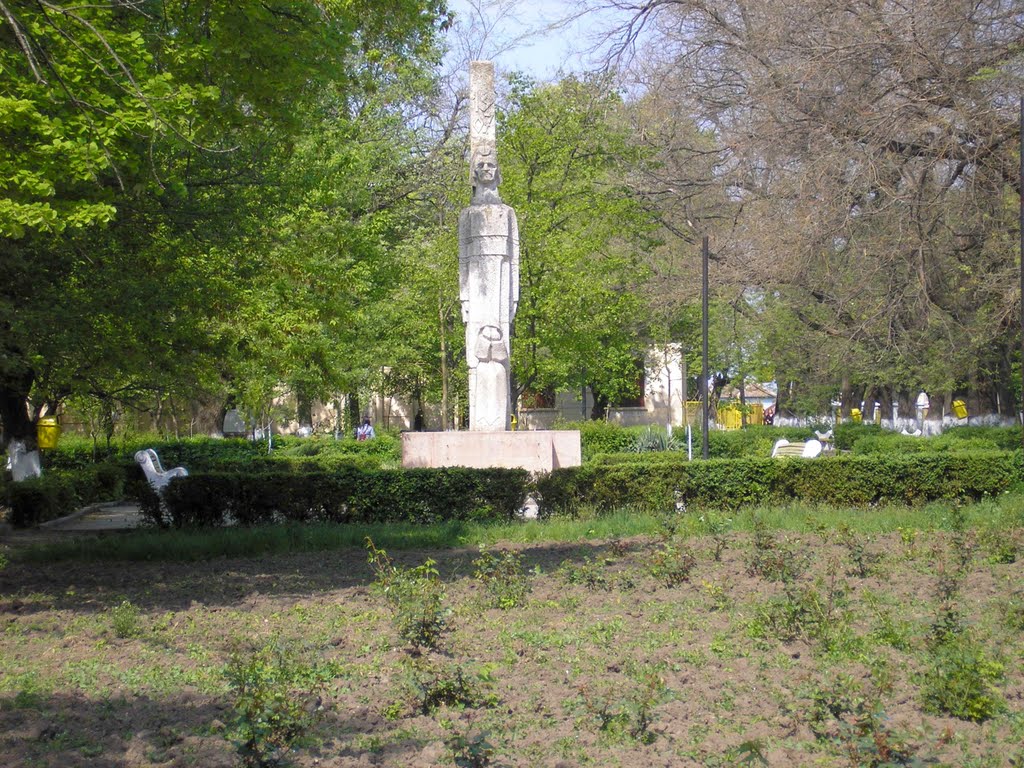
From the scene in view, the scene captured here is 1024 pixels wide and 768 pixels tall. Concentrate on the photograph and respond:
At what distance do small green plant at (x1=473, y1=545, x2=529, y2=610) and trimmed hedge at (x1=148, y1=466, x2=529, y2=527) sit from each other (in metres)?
4.67

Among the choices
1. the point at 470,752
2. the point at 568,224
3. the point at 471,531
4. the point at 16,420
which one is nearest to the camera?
the point at 470,752

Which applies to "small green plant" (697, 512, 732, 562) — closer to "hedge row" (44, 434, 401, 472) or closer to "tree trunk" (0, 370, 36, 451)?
"tree trunk" (0, 370, 36, 451)

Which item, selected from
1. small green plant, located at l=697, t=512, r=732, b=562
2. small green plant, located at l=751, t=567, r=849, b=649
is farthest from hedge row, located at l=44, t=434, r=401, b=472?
small green plant, located at l=751, t=567, r=849, b=649

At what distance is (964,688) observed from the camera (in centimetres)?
563

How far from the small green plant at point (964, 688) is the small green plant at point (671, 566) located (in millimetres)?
3394

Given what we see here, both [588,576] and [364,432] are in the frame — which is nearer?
[588,576]

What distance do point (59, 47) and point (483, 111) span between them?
7.95m

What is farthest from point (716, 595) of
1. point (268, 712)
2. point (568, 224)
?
point (568, 224)

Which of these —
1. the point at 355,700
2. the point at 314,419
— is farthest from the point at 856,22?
the point at 314,419

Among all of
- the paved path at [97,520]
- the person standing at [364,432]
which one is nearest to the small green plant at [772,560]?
the paved path at [97,520]

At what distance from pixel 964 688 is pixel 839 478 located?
956cm

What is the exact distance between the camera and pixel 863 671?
6426mm

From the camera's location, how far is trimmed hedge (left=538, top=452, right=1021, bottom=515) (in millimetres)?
14875

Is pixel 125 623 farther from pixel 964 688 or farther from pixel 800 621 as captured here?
pixel 964 688
